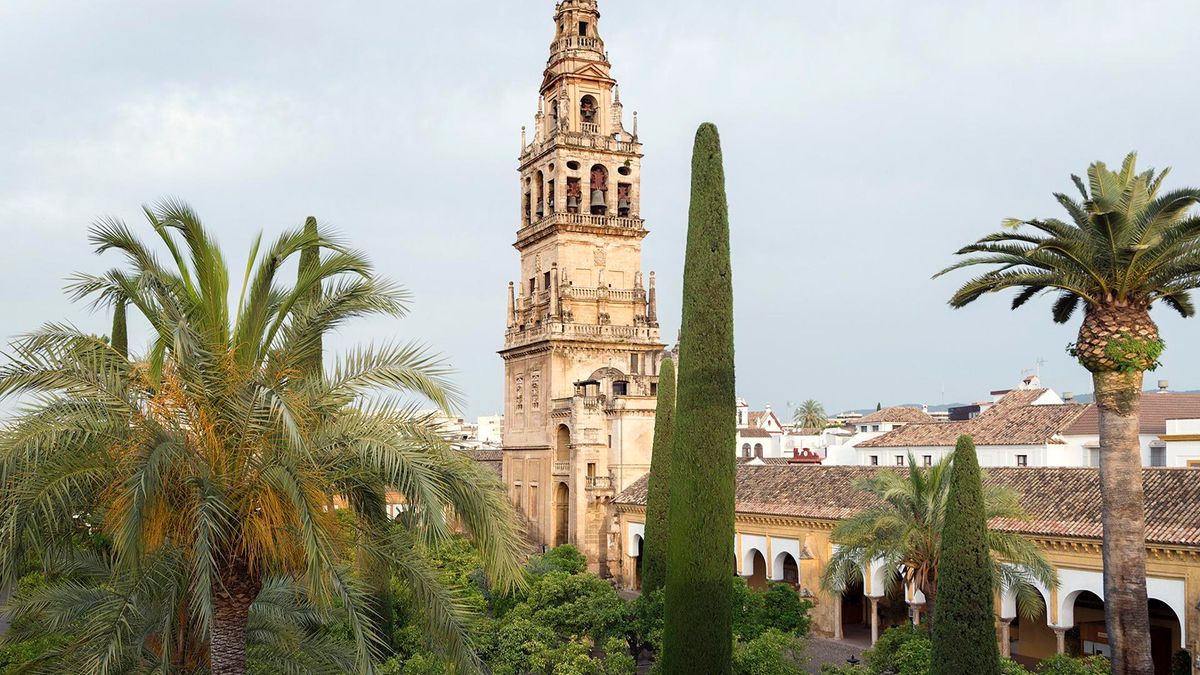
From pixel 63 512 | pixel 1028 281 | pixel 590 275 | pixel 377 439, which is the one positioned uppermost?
pixel 590 275

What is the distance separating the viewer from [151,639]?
44.1 ft

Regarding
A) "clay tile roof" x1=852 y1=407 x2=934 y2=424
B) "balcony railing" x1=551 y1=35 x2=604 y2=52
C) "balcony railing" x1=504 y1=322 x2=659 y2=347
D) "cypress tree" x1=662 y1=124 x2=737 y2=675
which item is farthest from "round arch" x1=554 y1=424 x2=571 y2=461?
"cypress tree" x1=662 y1=124 x2=737 y2=675

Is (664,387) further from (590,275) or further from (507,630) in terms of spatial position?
(590,275)

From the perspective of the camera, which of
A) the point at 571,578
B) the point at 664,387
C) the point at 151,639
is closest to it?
the point at 151,639

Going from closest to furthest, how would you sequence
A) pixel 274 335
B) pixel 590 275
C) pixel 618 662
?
pixel 274 335, pixel 618 662, pixel 590 275

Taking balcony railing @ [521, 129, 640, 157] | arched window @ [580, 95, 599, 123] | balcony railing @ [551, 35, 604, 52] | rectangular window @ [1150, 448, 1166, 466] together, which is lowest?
rectangular window @ [1150, 448, 1166, 466]

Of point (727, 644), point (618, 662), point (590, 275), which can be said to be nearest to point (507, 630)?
point (618, 662)

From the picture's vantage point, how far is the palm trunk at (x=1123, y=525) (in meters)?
16.5

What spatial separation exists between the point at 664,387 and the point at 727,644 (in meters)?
20.1

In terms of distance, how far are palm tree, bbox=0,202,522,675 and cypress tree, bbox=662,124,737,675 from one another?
5.62m

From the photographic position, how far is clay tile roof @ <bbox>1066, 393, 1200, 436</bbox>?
43281 mm

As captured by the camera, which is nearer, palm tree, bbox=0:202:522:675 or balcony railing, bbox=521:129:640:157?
palm tree, bbox=0:202:522:675

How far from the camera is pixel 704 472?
1697 cm

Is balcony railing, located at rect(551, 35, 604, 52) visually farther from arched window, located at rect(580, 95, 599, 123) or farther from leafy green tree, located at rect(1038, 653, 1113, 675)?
leafy green tree, located at rect(1038, 653, 1113, 675)
